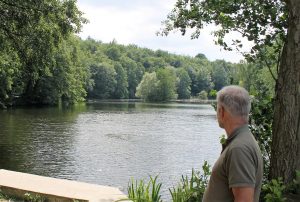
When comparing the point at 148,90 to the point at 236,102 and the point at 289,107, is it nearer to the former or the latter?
the point at 289,107

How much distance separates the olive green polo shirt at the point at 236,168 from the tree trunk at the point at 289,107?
7.01 feet

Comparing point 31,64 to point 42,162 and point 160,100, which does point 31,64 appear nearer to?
point 42,162

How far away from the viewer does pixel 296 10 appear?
4273mm

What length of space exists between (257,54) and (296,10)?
66.4 inches

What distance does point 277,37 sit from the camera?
225 inches

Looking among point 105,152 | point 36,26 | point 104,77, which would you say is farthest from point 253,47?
point 104,77

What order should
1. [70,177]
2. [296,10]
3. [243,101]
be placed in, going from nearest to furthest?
[243,101], [296,10], [70,177]

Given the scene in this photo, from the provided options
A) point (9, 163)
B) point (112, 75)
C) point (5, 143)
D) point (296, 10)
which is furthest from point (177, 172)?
point (112, 75)

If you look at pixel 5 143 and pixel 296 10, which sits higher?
pixel 296 10

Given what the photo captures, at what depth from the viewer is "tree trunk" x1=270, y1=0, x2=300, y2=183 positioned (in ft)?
14.0

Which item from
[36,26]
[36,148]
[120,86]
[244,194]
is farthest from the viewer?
[120,86]

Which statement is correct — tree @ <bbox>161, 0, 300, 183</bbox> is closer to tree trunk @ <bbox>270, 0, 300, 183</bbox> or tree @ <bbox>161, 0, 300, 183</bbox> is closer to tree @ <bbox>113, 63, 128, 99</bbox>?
tree trunk @ <bbox>270, 0, 300, 183</bbox>

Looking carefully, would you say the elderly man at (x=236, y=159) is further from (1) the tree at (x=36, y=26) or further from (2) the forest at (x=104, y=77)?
(1) the tree at (x=36, y=26)

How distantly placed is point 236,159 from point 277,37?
4.00 m
